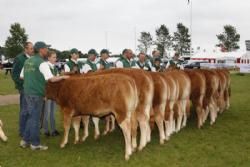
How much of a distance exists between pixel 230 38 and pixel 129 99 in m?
91.3

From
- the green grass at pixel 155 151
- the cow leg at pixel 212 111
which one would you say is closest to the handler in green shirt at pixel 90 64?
the green grass at pixel 155 151

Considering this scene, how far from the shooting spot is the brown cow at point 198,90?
39.5 feet

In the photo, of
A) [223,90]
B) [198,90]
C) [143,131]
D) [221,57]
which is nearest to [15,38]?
Result: [221,57]

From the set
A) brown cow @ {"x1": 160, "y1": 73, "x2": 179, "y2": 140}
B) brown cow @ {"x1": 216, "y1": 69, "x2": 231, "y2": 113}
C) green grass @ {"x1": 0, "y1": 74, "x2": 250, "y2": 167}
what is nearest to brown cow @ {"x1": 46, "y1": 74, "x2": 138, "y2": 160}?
green grass @ {"x1": 0, "y1": 74, "x2": 250, "y2": 167}

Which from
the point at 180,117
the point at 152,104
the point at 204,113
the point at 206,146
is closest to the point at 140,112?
the point at 152,104

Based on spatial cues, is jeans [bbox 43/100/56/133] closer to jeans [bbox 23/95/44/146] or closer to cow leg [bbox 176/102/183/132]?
jeans [bbox 23/95/44/146]

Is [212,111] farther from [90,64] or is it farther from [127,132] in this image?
[127,132]

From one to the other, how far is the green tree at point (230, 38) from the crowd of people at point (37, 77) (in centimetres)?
8564

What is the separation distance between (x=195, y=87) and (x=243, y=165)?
13.9 ft

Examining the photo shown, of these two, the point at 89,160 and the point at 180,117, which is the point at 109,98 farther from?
the point at 180,117

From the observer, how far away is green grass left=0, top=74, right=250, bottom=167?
8352 mm

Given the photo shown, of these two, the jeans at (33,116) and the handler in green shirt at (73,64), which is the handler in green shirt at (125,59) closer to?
the handler in green shirt at (73,64)

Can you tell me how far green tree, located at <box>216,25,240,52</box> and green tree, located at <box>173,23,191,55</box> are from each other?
7958 mm

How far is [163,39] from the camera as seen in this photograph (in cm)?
10788
